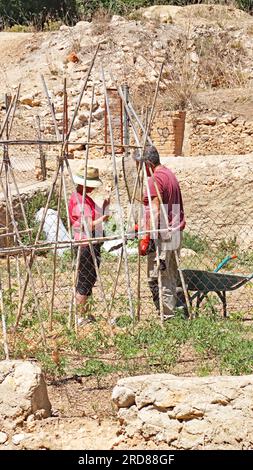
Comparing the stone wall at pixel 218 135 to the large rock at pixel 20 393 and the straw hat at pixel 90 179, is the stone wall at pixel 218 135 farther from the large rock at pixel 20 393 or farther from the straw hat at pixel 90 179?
the large rock at pixel 20 393

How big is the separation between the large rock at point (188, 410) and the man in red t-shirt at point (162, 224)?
2.24m

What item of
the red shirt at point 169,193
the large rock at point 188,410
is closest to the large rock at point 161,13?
the red shirt at point 169,193

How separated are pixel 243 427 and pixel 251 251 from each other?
612 centimetres

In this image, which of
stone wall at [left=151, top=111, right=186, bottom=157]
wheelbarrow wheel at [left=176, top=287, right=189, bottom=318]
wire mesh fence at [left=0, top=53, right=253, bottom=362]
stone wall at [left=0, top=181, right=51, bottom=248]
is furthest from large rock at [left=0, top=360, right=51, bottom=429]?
stone wall at [left=151, top=111, right=186, bottom=157]

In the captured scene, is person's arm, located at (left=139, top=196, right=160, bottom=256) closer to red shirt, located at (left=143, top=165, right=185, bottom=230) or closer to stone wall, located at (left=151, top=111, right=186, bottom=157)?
red shirt, located at (left=143, top=165, right=185, bottom=230)

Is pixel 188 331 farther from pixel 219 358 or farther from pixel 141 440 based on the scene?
pixel 141 440

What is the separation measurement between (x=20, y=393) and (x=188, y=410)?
0.97 metres

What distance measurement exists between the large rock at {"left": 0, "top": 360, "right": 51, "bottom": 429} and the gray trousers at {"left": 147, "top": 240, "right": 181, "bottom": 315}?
2.12 m

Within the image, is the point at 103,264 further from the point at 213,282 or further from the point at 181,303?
the point at 213,282

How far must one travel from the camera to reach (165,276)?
7.32 m

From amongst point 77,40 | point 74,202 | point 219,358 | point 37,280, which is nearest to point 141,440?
point 219,358

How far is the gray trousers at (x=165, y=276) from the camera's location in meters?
7.21

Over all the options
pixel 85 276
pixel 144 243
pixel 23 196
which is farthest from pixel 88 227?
pixel 23 196

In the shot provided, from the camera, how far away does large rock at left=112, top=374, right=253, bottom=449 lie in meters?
4.68
